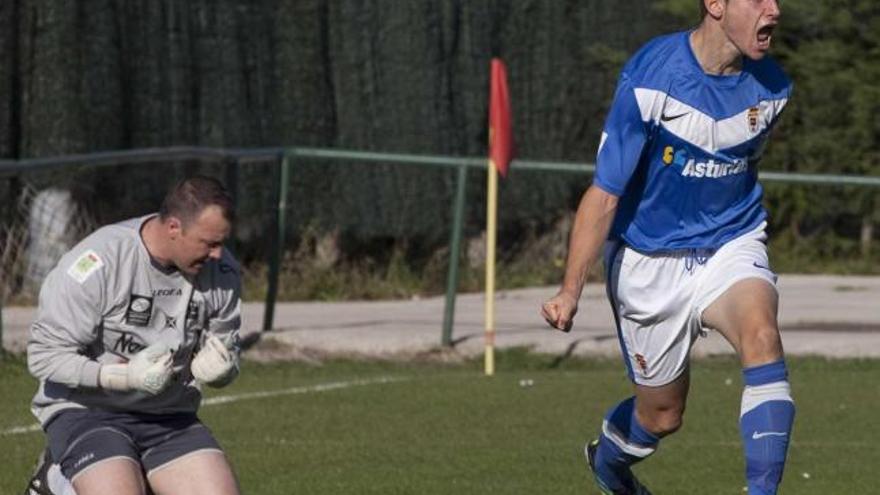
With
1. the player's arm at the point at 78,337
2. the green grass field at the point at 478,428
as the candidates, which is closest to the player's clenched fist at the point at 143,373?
the player's arm at the point at 78,337

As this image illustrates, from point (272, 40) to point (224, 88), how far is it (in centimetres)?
63

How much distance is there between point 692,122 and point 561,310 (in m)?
0.89

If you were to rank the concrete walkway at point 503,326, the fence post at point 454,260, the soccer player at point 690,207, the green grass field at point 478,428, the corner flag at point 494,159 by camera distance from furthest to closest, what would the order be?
the concrete walkway at point 503,326
the fence post at point 454,260
the corner flag at point 494,159
the green grass field at point 478,428
the soccer player at point 690,207

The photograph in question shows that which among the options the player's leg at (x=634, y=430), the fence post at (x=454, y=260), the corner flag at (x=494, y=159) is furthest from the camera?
the fence post at (x=454, y=260)

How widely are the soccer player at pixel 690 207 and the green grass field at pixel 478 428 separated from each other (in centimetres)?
129

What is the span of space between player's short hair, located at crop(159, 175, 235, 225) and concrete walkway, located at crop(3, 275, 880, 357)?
6.58m

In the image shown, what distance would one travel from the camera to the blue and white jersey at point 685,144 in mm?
8547

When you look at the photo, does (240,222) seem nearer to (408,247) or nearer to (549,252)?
(408,247)

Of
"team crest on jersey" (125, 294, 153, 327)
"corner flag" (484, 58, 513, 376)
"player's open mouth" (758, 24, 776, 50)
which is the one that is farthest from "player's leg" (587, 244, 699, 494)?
"corner flag" (484, 58, 513, 376)

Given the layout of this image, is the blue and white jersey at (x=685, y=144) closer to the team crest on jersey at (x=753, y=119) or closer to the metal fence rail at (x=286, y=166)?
the team crest on jersey at (x=753, y=119)

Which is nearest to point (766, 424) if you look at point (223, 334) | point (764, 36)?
point (764, 36)

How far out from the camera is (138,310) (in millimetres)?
7832

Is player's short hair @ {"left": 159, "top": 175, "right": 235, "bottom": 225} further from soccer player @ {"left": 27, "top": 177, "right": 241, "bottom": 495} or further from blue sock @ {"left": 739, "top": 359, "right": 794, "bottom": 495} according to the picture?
blue sock @ {"left": 739, "top": 359, "right": 794, "bottom": 495}

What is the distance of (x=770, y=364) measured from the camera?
823 cm
